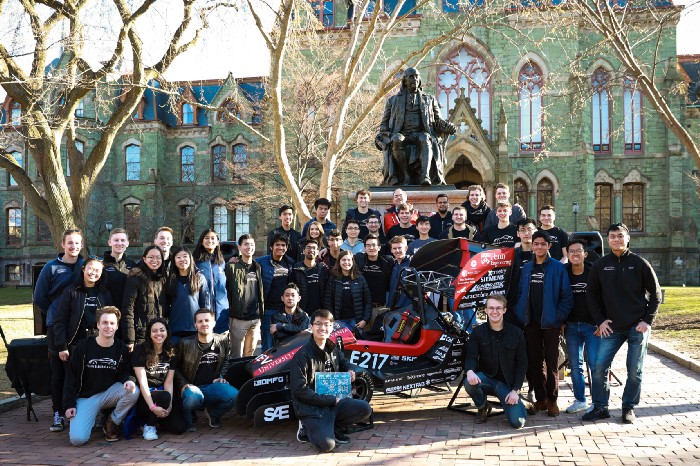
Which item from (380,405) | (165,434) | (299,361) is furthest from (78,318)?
(380,405)

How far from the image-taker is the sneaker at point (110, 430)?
603cm

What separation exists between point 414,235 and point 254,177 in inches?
978

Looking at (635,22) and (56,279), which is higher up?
(635,22)

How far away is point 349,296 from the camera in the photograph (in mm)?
7500

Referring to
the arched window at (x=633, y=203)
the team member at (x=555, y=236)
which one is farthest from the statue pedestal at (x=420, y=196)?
the arched window at (x=633, y=203)

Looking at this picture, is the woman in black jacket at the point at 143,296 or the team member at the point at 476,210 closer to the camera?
the woman in black jacket at the point at 143,296

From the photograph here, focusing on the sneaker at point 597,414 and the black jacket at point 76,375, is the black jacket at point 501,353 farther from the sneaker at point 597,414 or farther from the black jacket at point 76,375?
the black jacket at point 76,375

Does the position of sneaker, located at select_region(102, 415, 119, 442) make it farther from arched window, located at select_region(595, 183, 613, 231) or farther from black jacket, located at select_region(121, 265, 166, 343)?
arched window, located at select_region(595, 183, 613, 231)

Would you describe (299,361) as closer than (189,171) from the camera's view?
Yes

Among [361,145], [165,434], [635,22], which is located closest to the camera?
[165,434]

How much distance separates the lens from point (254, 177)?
108 feet

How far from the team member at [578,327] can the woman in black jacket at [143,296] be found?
4.55 m

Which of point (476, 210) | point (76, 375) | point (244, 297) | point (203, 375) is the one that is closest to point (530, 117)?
point (476, 210)

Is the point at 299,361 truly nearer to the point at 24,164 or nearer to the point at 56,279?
the point at 56,279
